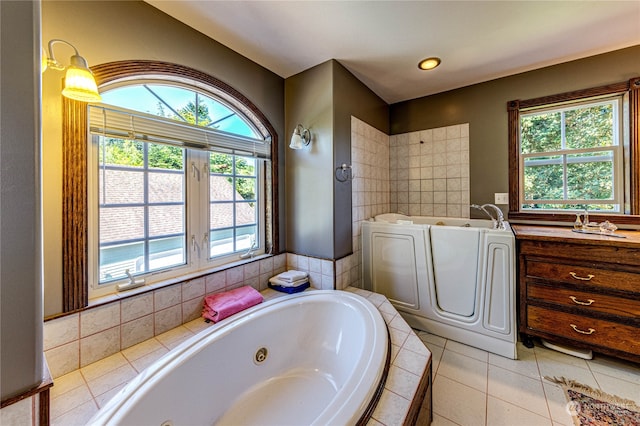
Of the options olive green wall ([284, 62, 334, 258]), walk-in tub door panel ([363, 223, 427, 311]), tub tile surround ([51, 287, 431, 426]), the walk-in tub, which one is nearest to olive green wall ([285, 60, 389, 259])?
olive green wall ([284, 62, 334, 258])

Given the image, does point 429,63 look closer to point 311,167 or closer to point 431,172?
point 431,172

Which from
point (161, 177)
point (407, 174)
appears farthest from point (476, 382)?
point (161, 177)

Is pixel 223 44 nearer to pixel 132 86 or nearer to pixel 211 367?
pixel 132 86

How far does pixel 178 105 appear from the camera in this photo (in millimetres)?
1568

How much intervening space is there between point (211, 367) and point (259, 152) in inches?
58.5

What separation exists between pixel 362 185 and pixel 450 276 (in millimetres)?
1062

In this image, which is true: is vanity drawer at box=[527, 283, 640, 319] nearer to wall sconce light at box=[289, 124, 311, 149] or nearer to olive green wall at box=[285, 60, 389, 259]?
olive green wall at box=[285, 60, 389, 259]

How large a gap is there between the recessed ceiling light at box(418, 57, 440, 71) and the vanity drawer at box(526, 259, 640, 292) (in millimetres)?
1703

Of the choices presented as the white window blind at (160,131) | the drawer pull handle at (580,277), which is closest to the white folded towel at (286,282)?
the white window blind at (160,131)

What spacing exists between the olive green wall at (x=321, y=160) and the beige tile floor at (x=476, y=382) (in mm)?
1020

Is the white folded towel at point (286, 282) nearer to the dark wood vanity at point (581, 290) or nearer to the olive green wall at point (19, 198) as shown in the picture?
the olive green wall at point (19, 198)

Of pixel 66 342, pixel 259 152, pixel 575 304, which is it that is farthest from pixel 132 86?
pixel 575 304

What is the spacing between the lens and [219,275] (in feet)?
5.53

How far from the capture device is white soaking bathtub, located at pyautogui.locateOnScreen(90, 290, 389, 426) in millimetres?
896
